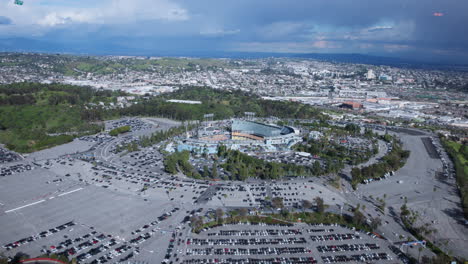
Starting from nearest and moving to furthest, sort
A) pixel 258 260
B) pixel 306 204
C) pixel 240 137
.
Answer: pixel 258 260
pixel 306 204
pixel 240 137

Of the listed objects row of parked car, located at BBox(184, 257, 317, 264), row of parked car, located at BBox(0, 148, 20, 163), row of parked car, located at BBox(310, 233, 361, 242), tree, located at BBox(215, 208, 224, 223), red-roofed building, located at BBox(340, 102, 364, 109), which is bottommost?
row of parked car, located at BBox(184, 257, 317, 264)

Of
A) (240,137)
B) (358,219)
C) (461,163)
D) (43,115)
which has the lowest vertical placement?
(358,219)

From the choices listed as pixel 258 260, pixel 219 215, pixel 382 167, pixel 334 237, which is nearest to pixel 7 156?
pixel 219 215

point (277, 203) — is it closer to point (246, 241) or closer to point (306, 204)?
point (306, 204)

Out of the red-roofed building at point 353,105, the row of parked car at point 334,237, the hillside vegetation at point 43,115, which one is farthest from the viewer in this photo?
the red-roofed building at point 353,105

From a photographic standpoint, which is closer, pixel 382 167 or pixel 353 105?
pixel 382 167

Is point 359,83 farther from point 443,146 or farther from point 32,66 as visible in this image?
point 32,66

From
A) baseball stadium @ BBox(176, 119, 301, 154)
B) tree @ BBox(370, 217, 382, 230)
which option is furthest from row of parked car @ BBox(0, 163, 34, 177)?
tree @ BBox(370, 217, 382, 230)

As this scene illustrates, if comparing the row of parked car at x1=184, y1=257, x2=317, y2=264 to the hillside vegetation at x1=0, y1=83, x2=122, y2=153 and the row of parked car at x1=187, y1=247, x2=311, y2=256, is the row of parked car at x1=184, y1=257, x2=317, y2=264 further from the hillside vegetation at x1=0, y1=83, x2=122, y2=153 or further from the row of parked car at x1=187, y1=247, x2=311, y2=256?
the hillside vegetation at x1=0, y1=83, x2=122, y2=153

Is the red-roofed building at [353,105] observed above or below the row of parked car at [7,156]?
above

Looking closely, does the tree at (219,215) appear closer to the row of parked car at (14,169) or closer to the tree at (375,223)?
the tree at (375,223)

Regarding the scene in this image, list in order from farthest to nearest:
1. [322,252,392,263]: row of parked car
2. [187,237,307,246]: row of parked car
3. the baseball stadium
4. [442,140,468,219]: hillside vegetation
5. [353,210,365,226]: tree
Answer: the baseball stadium
[442,140,468,219]: hillside vegetation
[353,210,365,226]: tree
[187,237,307,246]: row of parked car
[322,252,392,263]: row of parked car

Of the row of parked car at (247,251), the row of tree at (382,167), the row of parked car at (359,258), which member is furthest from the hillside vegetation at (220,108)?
the row of parked car at (359,258)
